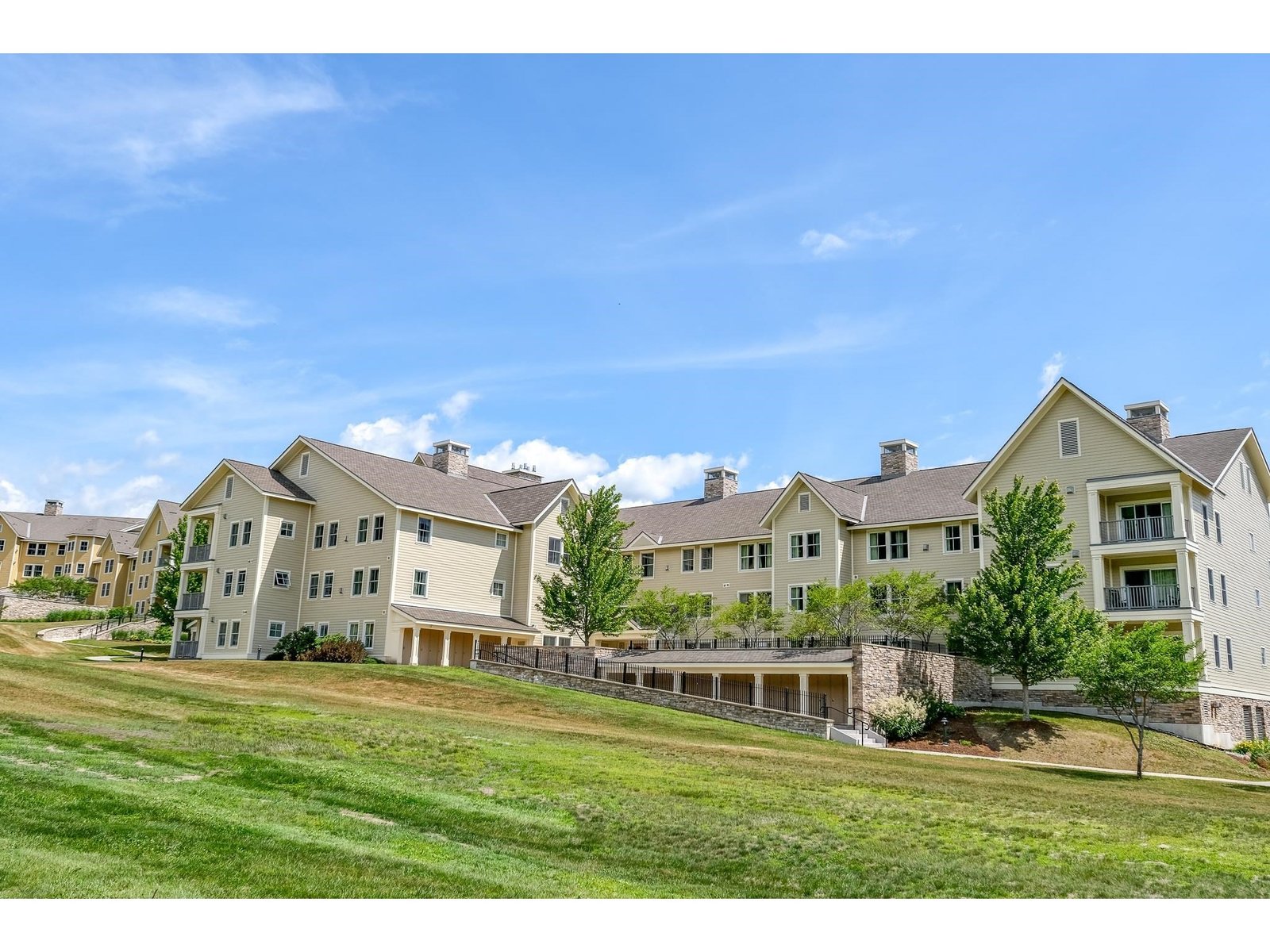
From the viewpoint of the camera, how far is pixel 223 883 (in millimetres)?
10297

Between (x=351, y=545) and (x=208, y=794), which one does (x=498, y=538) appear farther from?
(x=208, y=794)

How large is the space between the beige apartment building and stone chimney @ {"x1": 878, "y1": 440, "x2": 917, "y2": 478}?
15.7m

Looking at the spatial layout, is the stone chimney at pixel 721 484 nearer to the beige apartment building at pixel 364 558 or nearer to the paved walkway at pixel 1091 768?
the beige apartment building at pixel 364 558

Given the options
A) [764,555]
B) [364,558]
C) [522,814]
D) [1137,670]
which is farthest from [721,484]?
[522,814]

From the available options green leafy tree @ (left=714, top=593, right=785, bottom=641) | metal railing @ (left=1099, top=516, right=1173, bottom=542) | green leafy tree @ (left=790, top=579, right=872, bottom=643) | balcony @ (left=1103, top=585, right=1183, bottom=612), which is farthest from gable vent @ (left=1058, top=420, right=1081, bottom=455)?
green leafy tree @ (left=714, top=593, right=785, bottom=641)

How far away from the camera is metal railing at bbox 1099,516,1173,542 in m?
38.4

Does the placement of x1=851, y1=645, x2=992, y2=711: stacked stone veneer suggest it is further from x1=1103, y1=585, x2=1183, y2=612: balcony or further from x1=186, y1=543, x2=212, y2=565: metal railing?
x1=186, y1=543, x2=212, y2=565: metal railing

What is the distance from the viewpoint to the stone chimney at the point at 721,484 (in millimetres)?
58188

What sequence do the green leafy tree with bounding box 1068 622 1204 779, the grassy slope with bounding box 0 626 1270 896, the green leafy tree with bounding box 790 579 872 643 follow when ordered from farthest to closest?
the green leafy tree with bounding box 790 579 872 643 < the green leafy tree with bounding box 1068 622 1204 779 < the grassy slope with bounding box 0 626 1270 896

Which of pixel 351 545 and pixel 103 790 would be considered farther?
pixel 351 545

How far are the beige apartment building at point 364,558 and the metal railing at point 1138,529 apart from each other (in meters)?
24.2

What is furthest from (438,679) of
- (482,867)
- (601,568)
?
(482,867)

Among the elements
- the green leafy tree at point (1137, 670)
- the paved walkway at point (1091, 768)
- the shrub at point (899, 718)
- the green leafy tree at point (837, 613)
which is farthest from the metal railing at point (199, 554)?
the green leafy tree at point (1137, 670)

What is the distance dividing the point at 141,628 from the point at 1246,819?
66.3 metres
